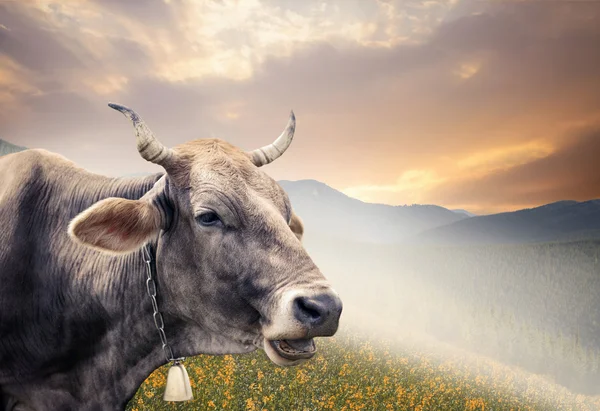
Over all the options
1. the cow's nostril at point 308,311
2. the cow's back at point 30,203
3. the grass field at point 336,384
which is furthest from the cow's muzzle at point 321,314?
the grass field at point 336,384

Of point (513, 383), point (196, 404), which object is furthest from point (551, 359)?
point (196, 404)

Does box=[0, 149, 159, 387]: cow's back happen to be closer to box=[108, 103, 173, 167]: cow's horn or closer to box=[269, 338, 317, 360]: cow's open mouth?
box=[108, 103, 173, 167]: cow's horn

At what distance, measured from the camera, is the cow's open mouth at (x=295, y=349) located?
137 inches

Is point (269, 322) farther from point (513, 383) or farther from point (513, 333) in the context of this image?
point (513, 333)

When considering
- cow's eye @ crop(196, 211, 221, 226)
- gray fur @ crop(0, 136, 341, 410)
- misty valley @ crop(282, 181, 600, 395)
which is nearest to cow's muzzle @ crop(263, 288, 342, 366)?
gray fur @ crop(0, 136, 341, 410)

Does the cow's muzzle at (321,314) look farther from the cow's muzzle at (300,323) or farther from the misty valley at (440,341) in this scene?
the misty valley at (440,341)

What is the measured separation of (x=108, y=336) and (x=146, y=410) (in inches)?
125

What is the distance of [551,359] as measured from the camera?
130 m

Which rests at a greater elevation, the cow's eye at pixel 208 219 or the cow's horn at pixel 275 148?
the cow's horn at pixel 275 148

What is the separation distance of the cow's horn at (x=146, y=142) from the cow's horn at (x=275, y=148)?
0.93m

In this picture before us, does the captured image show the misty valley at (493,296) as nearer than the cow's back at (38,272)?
No

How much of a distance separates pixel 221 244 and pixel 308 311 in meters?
0.94

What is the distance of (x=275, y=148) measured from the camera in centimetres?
488

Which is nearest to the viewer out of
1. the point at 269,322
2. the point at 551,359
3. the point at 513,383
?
the point at 269,322
